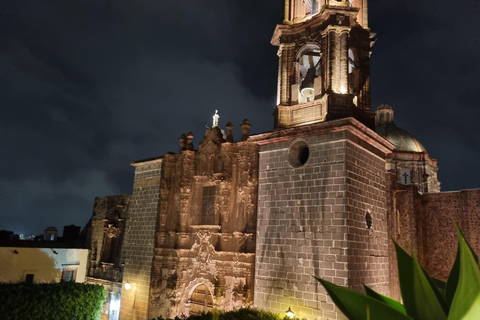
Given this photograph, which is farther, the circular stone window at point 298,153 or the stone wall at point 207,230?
the stone wall at point 207,230

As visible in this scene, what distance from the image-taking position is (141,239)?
15.9m

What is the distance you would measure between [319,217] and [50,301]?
30.1 ft

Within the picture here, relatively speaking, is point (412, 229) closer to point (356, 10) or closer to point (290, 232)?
point (290, 232)

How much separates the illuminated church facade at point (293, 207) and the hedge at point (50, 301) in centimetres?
223

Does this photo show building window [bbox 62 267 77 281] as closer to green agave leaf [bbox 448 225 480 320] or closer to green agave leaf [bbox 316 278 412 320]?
green agave leaf [bbox 316 278 412 320]

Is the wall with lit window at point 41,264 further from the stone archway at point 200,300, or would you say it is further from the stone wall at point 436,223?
the stone wall at point 436,223

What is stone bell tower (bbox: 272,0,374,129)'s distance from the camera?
11586 mm

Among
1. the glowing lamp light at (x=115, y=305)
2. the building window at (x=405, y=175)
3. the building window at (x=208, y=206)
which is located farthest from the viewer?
the building window at (x=405, y=175)

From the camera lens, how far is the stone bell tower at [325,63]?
11.6m

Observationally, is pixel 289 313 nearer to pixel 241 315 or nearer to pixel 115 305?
pixel 241 315

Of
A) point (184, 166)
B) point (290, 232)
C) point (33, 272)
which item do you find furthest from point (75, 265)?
point (290, 232)

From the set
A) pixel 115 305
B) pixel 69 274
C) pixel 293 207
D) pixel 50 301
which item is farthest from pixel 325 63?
pixel 69 274

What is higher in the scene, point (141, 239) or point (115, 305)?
point (141, 239)

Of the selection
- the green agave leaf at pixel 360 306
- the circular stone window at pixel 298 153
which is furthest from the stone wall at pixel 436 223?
the green agave leaf at pixel 360 306
